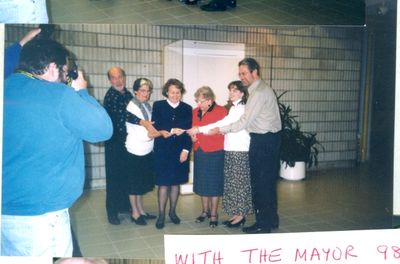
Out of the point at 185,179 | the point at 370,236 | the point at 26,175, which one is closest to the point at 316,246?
the point at 370,236

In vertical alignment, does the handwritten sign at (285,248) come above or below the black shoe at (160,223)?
below

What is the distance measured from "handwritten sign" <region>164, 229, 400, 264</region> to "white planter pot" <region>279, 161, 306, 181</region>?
133 millimetres

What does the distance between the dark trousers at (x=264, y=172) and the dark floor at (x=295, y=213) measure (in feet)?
0.08

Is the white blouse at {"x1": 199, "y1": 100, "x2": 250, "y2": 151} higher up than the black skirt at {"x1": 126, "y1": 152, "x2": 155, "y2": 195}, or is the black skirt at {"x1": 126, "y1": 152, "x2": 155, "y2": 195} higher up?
the white blouse at {"x1": 199, "y1": 100, "x2": 250, "y2": 151}

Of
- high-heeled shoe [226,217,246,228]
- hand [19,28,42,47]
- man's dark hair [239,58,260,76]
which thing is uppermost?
hand [19,28,42,47]

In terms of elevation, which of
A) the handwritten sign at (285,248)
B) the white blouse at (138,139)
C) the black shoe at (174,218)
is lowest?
the handwritten sign at (285,248)

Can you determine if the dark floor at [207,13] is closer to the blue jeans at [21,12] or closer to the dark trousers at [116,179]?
the blue jeans at [21,12]

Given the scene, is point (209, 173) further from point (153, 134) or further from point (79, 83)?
point (79, 83)

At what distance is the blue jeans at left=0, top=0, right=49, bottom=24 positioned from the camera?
79cm

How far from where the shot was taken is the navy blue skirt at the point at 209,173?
0.85 metres

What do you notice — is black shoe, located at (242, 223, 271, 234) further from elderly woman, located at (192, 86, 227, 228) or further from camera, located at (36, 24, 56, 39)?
camera, located at (36, 24, 56, 39)

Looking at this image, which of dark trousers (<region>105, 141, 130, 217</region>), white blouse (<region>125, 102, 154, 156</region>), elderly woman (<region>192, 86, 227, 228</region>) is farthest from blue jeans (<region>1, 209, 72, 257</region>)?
elderly woman (<region>192, 86, 227, 228</region>)

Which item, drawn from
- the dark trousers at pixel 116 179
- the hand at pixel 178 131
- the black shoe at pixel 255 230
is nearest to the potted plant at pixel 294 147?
the black shoe at pixel 255 230

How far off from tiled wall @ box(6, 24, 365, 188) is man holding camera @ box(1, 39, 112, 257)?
0.11 ft
